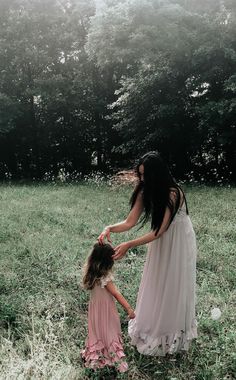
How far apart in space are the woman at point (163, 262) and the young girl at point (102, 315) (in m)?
0.19

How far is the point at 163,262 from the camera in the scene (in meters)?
4.04

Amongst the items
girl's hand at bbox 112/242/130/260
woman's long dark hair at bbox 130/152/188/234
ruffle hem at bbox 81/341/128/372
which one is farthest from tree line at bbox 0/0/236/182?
ruffle hem at bbox 81/341/128/372

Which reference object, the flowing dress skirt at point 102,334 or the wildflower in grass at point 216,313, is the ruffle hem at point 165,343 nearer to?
the flowing dress skirt at point 102,334

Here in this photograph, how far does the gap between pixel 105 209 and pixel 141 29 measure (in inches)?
333

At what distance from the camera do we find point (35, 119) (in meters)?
25.8

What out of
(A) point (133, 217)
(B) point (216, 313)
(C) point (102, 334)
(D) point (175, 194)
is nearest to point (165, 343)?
(C) point (102, 334)

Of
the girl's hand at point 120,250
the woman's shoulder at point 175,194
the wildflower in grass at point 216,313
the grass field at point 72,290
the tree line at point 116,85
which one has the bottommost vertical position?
the grass field at point 72,290

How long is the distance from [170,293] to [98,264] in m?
0.76

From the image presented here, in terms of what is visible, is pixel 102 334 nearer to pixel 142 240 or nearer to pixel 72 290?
pixel 142 240

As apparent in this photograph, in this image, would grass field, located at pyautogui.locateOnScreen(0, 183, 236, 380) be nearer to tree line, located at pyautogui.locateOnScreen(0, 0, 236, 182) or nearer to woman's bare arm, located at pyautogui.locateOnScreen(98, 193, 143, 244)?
woman's bare arm, located at pyautogui.locateOnScreen(98, 193, 143, 244)

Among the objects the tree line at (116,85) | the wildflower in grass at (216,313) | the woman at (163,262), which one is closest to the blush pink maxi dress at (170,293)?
the woman at (163,262)

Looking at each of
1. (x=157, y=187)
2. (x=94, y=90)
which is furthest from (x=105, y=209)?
(x=94, y=90)

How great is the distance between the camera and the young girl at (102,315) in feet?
12.5

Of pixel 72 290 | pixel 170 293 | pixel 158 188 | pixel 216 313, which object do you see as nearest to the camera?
pixel 158 188
